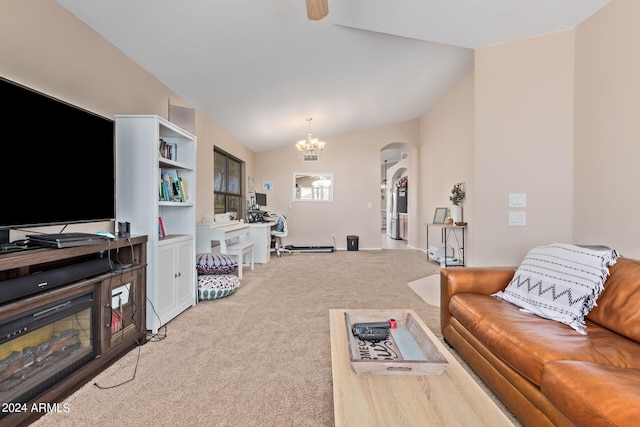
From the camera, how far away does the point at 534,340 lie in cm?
133

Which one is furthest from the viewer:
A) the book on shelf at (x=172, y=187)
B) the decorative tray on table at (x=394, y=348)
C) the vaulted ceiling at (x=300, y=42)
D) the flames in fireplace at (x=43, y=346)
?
the book on shelf at (x=172, y=187)

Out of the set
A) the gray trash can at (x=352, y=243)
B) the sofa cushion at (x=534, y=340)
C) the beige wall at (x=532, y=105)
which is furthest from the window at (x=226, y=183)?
the sofa cushion at (x=534, y=340)

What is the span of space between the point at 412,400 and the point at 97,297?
185cm

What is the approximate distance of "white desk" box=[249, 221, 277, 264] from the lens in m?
5.63

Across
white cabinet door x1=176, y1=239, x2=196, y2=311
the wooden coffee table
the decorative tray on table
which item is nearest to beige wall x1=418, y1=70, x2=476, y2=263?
the decorative tray on table

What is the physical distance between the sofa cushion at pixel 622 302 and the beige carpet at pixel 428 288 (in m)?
1.59

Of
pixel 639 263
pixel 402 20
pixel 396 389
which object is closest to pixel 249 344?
pixel 396 389

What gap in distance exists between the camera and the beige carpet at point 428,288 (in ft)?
10.8

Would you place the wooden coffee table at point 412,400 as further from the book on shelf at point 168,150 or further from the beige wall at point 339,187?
the beige wall at point 339,187

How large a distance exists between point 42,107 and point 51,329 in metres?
1.22

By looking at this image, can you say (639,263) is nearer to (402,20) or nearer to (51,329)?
(402,20)

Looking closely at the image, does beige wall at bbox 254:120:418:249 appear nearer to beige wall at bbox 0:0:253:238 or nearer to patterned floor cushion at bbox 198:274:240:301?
patterned floor cushion at bbox 198:274:240:301

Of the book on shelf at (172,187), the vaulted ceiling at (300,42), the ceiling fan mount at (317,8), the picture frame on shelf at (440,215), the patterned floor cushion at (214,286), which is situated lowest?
the patterned floor cushion at (214,286)

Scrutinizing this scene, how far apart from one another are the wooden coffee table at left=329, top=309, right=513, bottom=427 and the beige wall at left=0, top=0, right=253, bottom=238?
7.45ft
